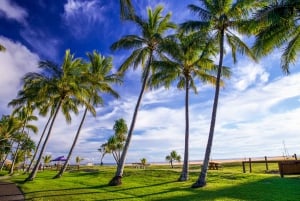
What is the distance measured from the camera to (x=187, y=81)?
1936 centimetres

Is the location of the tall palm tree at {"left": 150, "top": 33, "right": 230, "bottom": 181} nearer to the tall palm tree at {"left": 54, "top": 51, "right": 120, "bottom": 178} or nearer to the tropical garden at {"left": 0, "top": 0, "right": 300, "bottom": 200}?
the tropical garden at {"left": 0, "top": 0, "right": 300, "bottom": 200}

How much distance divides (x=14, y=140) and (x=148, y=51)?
1077 inches

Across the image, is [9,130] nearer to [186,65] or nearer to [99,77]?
[99,77]

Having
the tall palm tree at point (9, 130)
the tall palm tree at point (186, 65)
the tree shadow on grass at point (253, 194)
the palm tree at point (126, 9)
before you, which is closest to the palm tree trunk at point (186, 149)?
the tall palm tree at point (186, 65)

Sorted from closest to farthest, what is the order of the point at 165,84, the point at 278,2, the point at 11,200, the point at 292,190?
1. the point at 11,200
2. the point at 292,190
3. the point at 278,2
4. the point at 165,84

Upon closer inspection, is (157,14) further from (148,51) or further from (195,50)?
(195,50)

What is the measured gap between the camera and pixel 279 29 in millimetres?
14219

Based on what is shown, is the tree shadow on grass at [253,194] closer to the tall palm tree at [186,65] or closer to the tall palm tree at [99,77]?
the tall palm tree at [186,65]

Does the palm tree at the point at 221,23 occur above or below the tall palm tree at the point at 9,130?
above

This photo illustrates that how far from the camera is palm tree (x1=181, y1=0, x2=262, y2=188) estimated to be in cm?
1522

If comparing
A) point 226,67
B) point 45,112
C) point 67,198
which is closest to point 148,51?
point 226,67

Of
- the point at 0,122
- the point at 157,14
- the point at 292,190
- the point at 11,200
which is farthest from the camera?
the point at 0,122

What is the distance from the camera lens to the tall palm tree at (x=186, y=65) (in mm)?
17216

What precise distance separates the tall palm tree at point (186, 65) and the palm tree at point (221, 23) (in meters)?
0.72
